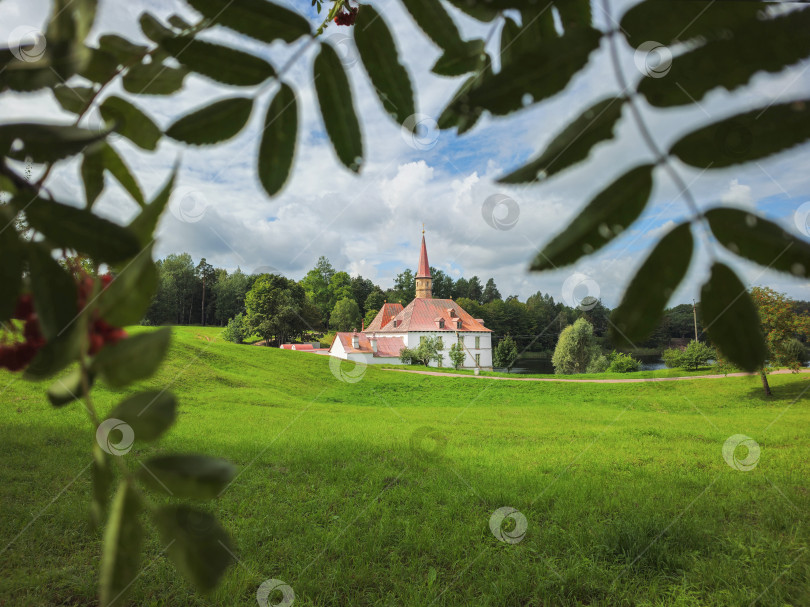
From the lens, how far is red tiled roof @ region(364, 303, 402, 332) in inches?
816

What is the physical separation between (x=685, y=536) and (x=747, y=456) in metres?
3.03

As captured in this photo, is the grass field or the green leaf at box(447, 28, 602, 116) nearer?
the green leaf at box(447, 28, 602, 116)

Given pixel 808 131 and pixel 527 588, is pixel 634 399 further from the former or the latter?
pixel 808 131

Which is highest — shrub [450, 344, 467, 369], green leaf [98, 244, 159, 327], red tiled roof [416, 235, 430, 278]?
red tiled roof [416, 235, 430, 278]

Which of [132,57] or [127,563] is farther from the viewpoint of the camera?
[132,57]

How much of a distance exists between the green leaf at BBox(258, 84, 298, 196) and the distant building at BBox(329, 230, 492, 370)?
1799 centimetres

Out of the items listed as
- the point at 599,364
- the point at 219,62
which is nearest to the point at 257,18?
the point at 219,62

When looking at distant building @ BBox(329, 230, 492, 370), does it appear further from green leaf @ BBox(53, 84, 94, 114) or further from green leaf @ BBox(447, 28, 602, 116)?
green leaf @ BBox(447, 28, 602, 116)

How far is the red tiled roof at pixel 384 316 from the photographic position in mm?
20719

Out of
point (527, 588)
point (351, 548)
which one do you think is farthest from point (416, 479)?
point (527, 588)

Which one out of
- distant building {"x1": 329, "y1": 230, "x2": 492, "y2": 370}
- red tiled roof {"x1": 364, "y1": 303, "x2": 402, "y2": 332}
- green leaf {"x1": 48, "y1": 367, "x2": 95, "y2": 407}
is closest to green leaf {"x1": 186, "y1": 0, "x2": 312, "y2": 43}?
green leaf {"x1": 48, "y1": 367, "x2": 95, "y2": 407}

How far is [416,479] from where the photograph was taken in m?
4.06

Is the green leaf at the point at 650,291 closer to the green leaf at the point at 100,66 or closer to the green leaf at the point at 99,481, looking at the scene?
the green leaf at the point at 99,481

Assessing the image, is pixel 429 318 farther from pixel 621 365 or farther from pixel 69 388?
pixel 69 388
